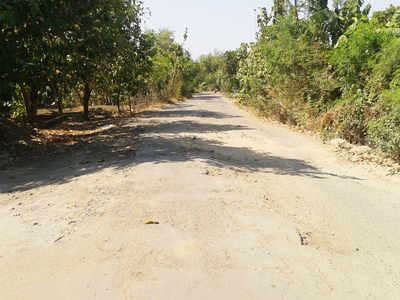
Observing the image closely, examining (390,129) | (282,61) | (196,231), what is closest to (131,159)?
(196,231)

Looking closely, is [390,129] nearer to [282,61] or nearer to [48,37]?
[282,61]

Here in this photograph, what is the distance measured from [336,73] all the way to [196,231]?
1136 centimetres

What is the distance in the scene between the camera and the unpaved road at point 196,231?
10.8 feet

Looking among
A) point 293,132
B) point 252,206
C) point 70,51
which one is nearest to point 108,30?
point 70,51

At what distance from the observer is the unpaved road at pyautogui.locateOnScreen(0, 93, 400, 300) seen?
129 inches

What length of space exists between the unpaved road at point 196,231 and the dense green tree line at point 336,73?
220 centimetres

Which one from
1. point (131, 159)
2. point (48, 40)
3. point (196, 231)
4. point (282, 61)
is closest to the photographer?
point (196, 231)

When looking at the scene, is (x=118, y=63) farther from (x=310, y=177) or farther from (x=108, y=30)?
(x=310, y=177)

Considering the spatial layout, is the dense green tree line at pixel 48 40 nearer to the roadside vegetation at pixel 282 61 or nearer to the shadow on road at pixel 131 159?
the roadside vegetation at pixel 282 61

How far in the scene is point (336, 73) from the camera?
13.6m

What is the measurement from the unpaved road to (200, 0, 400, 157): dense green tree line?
2200 millimetres

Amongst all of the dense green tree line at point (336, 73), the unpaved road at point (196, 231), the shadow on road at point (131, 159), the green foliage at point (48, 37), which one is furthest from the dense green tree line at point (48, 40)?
the dense green tree line at point (336, 73)

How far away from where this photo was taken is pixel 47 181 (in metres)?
6.72

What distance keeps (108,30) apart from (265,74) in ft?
32.5
